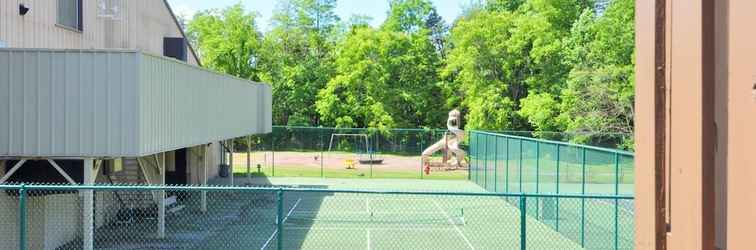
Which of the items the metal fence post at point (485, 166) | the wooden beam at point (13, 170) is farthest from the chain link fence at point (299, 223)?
the metal fence post at point (485, 166)

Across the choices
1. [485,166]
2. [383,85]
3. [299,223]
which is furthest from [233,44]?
[299,223]

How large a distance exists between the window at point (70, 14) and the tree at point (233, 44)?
137ft

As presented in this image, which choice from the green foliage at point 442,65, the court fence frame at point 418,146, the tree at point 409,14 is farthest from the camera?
the tree at point 409,14

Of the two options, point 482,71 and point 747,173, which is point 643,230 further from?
point 482,71

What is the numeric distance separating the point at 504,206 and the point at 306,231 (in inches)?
352

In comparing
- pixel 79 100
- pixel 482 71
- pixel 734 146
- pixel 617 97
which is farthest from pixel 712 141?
pixel 482 71

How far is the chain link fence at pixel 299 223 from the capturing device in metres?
15.8

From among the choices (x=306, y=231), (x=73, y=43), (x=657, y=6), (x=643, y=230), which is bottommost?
(x=306, y=231)

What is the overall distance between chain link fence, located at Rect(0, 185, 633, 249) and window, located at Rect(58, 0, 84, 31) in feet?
12.7

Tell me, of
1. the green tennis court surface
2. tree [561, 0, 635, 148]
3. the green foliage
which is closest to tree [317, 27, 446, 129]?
the green foliage

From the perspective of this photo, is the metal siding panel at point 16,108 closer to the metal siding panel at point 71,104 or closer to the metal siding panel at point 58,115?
the metal siding panel at point 58,115

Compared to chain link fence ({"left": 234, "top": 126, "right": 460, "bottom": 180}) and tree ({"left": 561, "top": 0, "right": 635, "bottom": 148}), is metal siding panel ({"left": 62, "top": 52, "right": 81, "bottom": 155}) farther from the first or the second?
tree ({"left": 561, "top": 0, "right": 635, "bottom": 148})

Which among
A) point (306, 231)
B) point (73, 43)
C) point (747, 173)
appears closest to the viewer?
point (747, 173)

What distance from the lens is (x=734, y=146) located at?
1509mm
